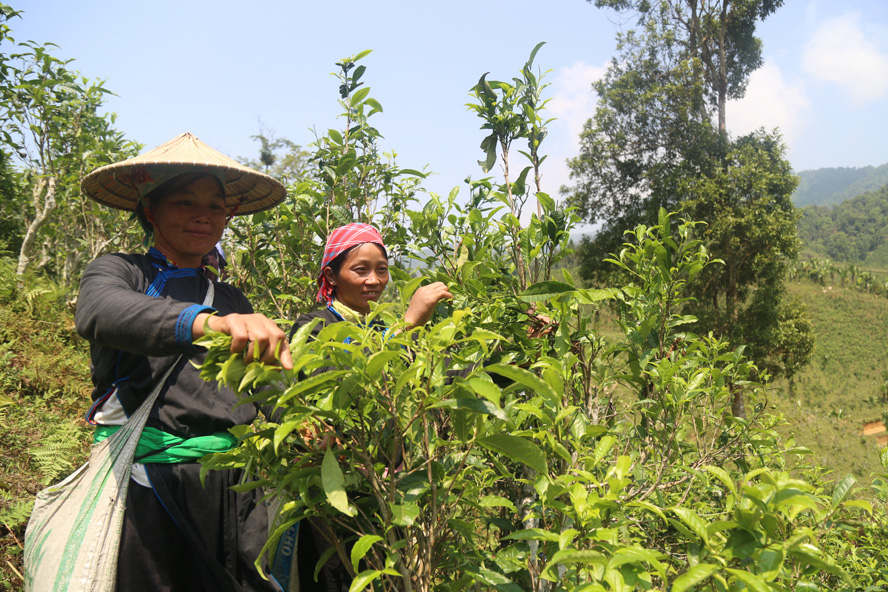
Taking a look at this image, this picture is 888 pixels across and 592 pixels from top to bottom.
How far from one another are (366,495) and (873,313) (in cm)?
3771

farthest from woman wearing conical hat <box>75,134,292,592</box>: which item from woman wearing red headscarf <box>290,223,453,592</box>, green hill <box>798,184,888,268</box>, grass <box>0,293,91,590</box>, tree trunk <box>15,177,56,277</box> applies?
green hill <box>798,184,888,268</box>

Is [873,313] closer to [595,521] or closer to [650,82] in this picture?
[650,82]

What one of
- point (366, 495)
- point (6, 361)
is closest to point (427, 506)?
point (366, 495)

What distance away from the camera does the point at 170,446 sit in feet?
4.71

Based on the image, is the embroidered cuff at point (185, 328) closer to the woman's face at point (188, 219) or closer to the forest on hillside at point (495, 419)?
the forest on hillside at point (495, 419)

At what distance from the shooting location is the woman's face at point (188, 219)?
1.61 metres

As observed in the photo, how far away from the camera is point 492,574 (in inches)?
41.3

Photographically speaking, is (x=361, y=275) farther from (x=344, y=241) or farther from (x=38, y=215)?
(x=38, y=215)

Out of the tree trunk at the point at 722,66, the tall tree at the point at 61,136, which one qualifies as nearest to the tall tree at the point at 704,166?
the tree trunk at the point at 722,66

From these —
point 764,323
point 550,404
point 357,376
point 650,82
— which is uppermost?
point 650,82

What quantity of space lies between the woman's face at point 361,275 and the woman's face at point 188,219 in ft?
1.48

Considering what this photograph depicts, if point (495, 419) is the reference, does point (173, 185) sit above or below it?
above

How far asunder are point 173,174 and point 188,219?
133 millimetres

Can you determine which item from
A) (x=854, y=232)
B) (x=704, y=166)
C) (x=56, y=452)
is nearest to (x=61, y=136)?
(x=56, y=452)
